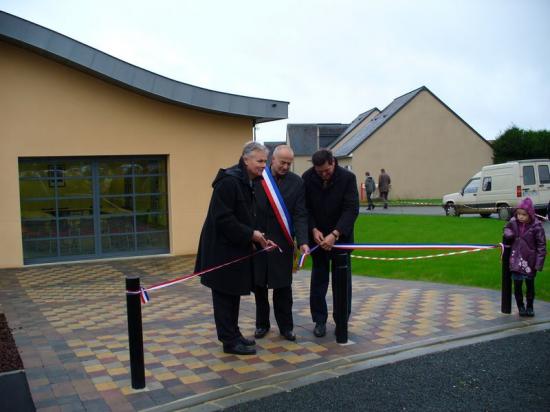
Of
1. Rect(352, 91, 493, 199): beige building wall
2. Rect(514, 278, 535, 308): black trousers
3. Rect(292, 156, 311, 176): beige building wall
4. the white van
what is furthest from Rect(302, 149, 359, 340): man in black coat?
Rect(292, 156, 311, 176): beige building wall

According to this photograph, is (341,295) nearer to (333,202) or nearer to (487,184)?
(333,202)

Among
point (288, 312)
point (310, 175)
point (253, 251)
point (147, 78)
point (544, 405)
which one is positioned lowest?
point (544, 405)

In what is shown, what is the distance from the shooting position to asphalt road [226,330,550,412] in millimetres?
4172

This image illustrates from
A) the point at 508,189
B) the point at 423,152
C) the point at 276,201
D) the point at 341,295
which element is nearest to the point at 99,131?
the point at 276,201

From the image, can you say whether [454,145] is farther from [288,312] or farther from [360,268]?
[288,312]

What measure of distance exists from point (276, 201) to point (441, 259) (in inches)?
261

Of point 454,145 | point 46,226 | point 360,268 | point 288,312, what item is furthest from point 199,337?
point 454,145

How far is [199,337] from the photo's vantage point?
19.6 ft

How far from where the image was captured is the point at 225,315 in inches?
209

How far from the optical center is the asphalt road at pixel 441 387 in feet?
13.7

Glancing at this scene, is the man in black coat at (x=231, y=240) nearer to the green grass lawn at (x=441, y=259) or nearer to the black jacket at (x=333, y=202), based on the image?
the black jacket at (x=333, y=202)

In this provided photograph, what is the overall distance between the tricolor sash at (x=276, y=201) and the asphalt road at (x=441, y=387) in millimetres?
1599

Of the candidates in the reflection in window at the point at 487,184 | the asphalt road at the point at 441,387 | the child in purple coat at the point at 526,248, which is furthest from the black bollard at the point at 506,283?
the reflection in window at the point at 487,184

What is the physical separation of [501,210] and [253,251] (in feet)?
58.7
